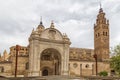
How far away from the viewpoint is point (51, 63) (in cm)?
5375

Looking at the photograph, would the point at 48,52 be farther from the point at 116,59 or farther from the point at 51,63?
the point at 116,59

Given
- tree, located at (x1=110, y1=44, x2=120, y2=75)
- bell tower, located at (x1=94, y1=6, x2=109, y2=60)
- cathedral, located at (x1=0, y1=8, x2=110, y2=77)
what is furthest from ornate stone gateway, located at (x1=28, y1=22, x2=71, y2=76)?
bell tower, located at (x1=94, y1=6, x2=109, y2=60)

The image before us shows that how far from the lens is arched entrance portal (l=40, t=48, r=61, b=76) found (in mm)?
52375

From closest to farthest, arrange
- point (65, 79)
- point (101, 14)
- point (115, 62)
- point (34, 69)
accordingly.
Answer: point (65, 79) < point (115, 62) < point (34, 69) < point (101, 14)

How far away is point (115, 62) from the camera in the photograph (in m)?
41.9

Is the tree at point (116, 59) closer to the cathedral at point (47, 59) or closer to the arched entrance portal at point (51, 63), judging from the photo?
the cathedral at point (47, 59)

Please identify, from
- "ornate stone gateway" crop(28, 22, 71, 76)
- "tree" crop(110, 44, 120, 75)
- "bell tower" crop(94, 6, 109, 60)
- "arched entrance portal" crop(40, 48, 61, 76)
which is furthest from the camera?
"bell tower" crop(94, 6, 109, 60)

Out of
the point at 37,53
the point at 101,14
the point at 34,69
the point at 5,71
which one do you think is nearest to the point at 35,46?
the point at 37,53

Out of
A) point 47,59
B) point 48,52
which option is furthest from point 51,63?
point 48,52

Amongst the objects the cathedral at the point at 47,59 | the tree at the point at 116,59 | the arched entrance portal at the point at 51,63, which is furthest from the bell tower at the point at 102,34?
the tree at the point at 116,59

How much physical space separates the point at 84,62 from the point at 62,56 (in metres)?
11.1

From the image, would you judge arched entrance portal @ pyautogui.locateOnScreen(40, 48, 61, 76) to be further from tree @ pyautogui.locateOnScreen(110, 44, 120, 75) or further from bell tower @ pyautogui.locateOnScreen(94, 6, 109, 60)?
bell tower @ pyautogui.locateOnScreen(94, 6, 109, 60)

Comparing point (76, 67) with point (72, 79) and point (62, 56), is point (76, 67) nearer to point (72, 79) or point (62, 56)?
point (62, 56)

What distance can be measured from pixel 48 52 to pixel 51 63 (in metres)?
2.75
